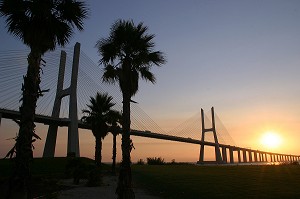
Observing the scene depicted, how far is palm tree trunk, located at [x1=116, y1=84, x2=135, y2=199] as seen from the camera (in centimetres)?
1170

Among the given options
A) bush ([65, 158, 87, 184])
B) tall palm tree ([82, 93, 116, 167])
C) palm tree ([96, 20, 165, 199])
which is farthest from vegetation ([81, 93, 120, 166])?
palm tree ([96, 20, 165, 199])

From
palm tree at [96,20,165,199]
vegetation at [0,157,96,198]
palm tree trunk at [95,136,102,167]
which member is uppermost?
palm tree at [96,20,165,199]

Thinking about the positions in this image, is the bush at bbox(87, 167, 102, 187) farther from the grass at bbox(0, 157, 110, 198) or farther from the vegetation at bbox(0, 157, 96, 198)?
the grass at bbox(0, 157, 110, 198)

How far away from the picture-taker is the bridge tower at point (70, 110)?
4578 centimetres

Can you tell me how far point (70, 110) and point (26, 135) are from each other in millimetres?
38404

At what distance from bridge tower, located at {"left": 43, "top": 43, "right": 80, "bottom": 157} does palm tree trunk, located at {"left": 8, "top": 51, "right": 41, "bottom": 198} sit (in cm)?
3588

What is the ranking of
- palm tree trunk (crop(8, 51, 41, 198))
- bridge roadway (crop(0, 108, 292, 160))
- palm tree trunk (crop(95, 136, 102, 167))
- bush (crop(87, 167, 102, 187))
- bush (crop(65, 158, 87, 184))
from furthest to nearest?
bridge roadway (crop(0, 108, 292, 160)), palm tree trunk (crop(95, 136, 102, 167)), bush (crop(65, 158, 87, 184)), bush (crop(87, 167, 102, 187)), palm tree trunk (crop(8, 51, 41, 198))

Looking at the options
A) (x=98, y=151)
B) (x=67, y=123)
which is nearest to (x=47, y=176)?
(x=98, y=151)

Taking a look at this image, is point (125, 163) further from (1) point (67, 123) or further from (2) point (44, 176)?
(1) point (67, 123)

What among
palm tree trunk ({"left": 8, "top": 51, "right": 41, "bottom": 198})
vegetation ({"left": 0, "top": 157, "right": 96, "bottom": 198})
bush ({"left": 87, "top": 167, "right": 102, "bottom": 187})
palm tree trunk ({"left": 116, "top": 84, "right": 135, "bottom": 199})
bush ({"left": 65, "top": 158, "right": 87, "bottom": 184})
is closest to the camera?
palm tree trunk ({"left": 8, "top": 51, "right": 41, "bottom": 198})

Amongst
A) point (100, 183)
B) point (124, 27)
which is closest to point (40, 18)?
point (124, 27)

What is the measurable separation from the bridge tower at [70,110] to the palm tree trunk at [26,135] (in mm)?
35877

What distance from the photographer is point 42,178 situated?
935 inches

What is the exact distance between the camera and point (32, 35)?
413 inches
